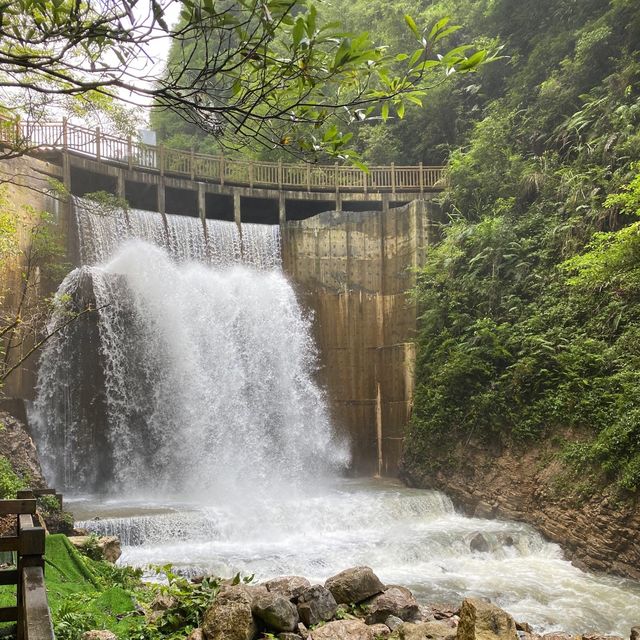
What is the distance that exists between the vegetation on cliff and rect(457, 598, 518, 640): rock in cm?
453

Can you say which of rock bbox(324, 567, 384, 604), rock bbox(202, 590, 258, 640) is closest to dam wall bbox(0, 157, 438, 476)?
rock bbox(324, 567, 384, 604)

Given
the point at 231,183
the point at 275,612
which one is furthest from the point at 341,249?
the point at 275,612

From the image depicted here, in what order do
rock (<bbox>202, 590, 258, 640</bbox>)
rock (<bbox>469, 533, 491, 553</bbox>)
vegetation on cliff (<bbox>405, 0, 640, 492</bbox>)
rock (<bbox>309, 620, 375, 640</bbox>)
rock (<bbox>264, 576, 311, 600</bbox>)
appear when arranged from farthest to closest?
1. vegetation on cliff (<bbox>405, 0, 640, 492</bbox>)
2. rock (<bbox>469, 533, 491, 553</bbox>)
3. rock (<bbox>264, 576, 311, 600</bbox>)
4. rock (<bbox>309, 620, 375, 640</bbox>)
5. rock (<bbox>202, 590, 258, 640</bbox>)

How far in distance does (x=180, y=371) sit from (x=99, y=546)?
6874mm

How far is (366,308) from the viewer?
16.0m

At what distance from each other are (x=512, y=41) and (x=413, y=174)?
16.3 ft

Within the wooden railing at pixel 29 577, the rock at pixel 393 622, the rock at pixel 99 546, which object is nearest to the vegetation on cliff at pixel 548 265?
the rock at pixel 393 622

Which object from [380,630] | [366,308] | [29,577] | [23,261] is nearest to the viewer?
[29,577]

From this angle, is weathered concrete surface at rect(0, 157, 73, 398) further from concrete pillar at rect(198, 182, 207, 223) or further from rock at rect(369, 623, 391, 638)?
rock at rect(369, 623, 391, 638)

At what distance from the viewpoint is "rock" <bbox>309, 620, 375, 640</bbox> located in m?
4.80

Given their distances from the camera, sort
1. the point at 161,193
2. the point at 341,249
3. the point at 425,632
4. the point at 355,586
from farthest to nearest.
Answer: the point at 341,249 < the point at 161,193 < the point at 355,586 < the point at 425,632

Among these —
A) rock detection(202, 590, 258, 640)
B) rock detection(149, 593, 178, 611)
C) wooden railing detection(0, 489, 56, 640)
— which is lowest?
rock detection(149, 593, 178, 611)

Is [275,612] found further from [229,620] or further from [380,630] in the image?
[380,630]

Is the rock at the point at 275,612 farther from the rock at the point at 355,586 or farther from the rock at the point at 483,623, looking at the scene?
the rock at the point at 483,623
